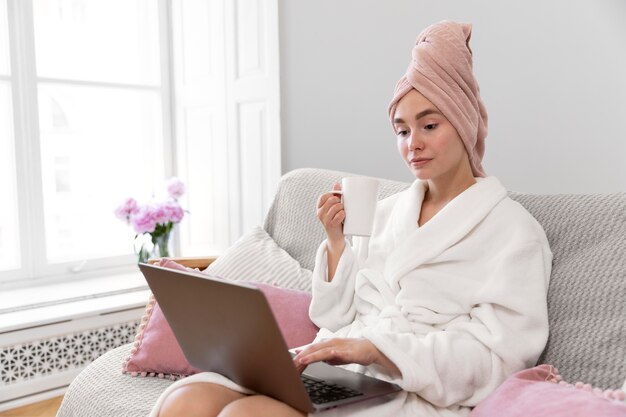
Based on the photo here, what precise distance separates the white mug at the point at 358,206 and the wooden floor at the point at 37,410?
6.35 ft

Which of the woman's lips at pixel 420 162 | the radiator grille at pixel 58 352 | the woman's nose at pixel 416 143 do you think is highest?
the woman's nose at pixel 416 143

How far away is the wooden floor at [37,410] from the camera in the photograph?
2686mm

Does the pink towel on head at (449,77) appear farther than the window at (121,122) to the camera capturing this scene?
No

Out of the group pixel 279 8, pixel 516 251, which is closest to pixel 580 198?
pixel 516 251

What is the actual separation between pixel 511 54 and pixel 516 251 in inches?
43.8

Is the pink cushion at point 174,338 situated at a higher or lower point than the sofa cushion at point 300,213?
lower

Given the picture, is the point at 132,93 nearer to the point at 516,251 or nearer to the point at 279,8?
the point at 279,8

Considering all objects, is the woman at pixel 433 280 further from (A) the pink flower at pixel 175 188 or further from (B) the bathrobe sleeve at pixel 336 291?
(A) the pink flower at pixel 175 188

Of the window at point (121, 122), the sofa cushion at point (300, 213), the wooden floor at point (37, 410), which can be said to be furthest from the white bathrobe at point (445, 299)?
the wooden floor at point (37, 410)

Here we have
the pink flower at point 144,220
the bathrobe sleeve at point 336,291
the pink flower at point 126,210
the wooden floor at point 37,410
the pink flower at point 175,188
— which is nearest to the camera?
the bathrobe sleeve at point 336,291

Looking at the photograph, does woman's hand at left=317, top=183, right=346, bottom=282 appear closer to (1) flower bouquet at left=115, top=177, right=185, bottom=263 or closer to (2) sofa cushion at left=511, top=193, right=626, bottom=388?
(2) sofa cushion at left=511, top=193, right=626, bottom=388

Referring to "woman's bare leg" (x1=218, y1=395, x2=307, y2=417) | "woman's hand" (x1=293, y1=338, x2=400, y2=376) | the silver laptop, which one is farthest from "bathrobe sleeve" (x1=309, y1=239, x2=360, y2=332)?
"woman's bare leg" (x1=218, y1=395, x2=307, y2=417)

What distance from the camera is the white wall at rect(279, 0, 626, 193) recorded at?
198cm

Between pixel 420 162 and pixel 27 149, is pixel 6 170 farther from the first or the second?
pixel 420 162
